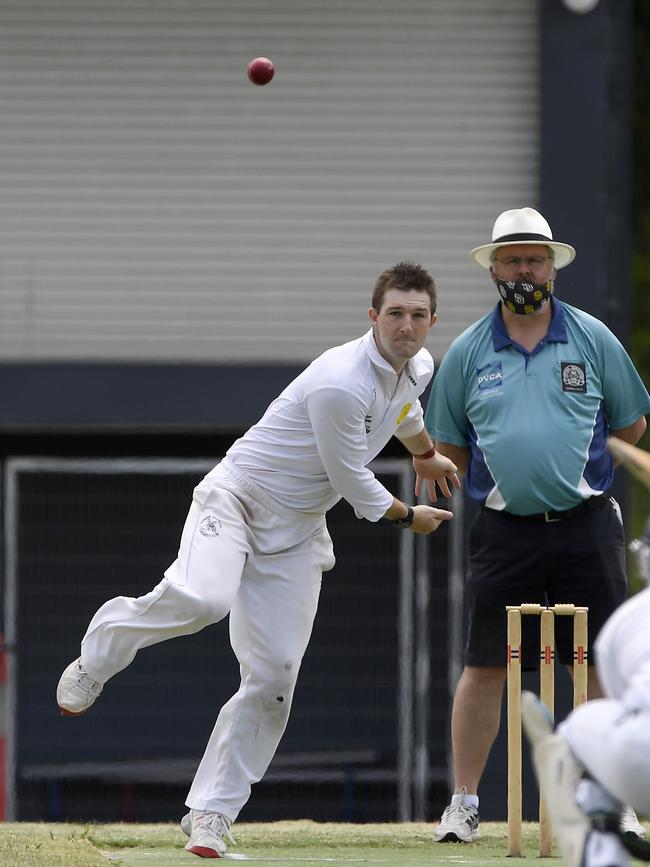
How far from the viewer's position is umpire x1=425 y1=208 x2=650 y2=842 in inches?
215

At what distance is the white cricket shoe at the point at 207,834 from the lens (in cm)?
494

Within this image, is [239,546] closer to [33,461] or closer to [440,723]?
[33,461]

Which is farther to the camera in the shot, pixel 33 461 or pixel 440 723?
pixel 440 723

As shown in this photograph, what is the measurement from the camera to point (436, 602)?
9.64m

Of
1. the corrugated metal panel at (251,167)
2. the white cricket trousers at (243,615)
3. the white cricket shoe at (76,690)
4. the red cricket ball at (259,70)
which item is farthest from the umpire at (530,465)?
the corrugated metal panel at (251,167)

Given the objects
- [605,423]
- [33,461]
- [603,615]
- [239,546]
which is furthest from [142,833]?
[33,461]

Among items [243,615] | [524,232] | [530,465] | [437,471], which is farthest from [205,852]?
[524,232]

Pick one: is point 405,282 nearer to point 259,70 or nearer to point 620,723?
point 620,723

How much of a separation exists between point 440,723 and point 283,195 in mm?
3109

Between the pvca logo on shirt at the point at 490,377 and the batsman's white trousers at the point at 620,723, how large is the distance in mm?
2216

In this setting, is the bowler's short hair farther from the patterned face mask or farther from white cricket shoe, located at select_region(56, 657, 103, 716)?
white cricket shoe, located at select_region(56, 657, 103, 716)

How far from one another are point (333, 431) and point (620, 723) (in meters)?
1.94

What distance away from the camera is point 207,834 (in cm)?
496

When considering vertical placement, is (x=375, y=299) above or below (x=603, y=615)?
above
